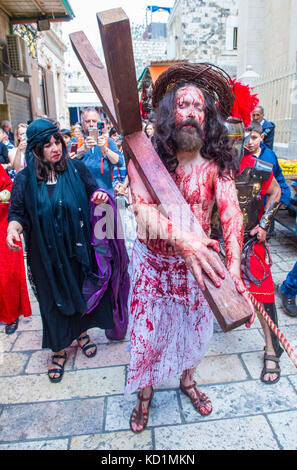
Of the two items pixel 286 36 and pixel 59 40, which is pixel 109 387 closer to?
pixel 286 36

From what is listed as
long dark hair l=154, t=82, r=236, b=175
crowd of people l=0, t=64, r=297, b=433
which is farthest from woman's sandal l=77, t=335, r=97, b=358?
long dark hair l=154, t=82, r=236, b=175

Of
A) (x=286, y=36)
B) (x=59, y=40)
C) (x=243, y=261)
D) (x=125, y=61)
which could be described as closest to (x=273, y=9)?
(x=286, y=36)

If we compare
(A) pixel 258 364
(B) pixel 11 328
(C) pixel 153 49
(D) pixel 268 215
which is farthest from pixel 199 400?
(C) pixel 153 49

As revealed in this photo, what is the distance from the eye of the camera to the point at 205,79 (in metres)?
1.68

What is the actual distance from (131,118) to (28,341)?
7.71 feet

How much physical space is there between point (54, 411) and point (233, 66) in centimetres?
2361

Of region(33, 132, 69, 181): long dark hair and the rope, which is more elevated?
region(33, 132, 69, 181): long dark hair

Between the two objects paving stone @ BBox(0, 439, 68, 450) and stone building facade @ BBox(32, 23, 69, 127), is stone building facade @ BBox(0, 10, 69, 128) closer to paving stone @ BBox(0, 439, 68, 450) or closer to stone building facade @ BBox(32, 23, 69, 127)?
stone building facade @ BBox(32, 23, 69, 127)

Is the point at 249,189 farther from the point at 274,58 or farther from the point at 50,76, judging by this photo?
the point at 50,76

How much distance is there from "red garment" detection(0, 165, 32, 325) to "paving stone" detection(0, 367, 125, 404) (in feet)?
2.49

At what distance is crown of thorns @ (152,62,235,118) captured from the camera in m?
1.66

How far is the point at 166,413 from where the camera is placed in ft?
6.93

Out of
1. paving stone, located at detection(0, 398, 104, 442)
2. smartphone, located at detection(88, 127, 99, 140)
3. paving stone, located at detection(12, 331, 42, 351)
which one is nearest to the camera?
paving stone, located at detection(0, 398, 104, 442)

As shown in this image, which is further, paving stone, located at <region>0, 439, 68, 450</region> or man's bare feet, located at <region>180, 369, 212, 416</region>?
man's bare feet, located at <region>180, 369, 212, 416</region>
